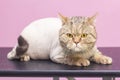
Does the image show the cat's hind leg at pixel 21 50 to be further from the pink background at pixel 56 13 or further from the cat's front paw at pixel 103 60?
the pink background at pixel 56 13

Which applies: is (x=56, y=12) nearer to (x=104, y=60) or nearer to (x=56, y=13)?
(x=56, y=13)

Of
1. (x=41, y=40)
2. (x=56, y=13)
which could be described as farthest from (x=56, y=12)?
(x=41, y=40)

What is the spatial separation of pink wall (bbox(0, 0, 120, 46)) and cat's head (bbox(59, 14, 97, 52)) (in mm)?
604

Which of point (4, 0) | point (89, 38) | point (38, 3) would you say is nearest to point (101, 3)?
point (38, 3)

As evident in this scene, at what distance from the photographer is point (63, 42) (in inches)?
38.5

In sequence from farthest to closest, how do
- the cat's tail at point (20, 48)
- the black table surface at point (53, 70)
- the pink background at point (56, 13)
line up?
the pink background at point (56, 13) < the cat's tail at point (20, 48) < the black table surface at point (53, 70)

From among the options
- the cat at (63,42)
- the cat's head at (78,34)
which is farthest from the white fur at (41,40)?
the cat's head at (78,34)

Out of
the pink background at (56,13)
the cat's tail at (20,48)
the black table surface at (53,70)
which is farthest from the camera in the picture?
the pink background at (56,13)

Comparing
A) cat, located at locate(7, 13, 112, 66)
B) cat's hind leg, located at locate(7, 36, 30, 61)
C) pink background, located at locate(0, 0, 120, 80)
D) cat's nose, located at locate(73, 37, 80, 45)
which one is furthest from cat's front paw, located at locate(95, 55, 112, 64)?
pink background, located at locate(0, 0, 120, 80)

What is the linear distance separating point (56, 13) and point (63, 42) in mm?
642

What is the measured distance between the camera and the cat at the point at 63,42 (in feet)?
3.16

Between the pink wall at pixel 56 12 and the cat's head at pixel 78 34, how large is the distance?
604 millimetres

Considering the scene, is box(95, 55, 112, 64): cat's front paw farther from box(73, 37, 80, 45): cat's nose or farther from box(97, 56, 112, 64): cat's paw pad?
box(73, 37, 80, 45): cat's nose

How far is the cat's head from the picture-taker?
95 centimetres
